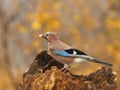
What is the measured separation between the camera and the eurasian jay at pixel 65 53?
6.32m

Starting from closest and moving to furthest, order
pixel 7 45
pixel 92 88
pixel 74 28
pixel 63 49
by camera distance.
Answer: pixel 92 88
pixel 63 49
pixel 7 45
pixel 74 28

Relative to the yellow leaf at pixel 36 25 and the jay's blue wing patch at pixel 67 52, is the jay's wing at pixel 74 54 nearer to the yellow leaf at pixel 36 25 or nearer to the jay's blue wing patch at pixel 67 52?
the jay's blue wing patch at pixel 67 52

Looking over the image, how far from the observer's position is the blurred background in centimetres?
1379

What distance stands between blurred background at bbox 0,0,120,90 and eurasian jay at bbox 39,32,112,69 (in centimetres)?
658

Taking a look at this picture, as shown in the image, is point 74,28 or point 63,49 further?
point 74,28

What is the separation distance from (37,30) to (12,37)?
0.63 meters

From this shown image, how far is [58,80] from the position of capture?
547 cm

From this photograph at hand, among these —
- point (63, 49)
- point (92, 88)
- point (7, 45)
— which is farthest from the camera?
point (7, 45)

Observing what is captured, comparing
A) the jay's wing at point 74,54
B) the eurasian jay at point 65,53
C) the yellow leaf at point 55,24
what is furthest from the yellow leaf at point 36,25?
the jay's wing at point 74,54

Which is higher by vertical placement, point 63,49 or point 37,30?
point 63,49

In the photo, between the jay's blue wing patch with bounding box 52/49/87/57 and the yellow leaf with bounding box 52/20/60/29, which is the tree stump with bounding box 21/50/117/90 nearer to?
the jay's blue wing patch with bounding box 52/49/87/57

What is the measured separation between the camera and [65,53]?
651 cm

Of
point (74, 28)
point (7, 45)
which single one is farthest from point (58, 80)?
point (74, 28)

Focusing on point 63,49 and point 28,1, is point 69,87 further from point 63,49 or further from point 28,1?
point 28,1
